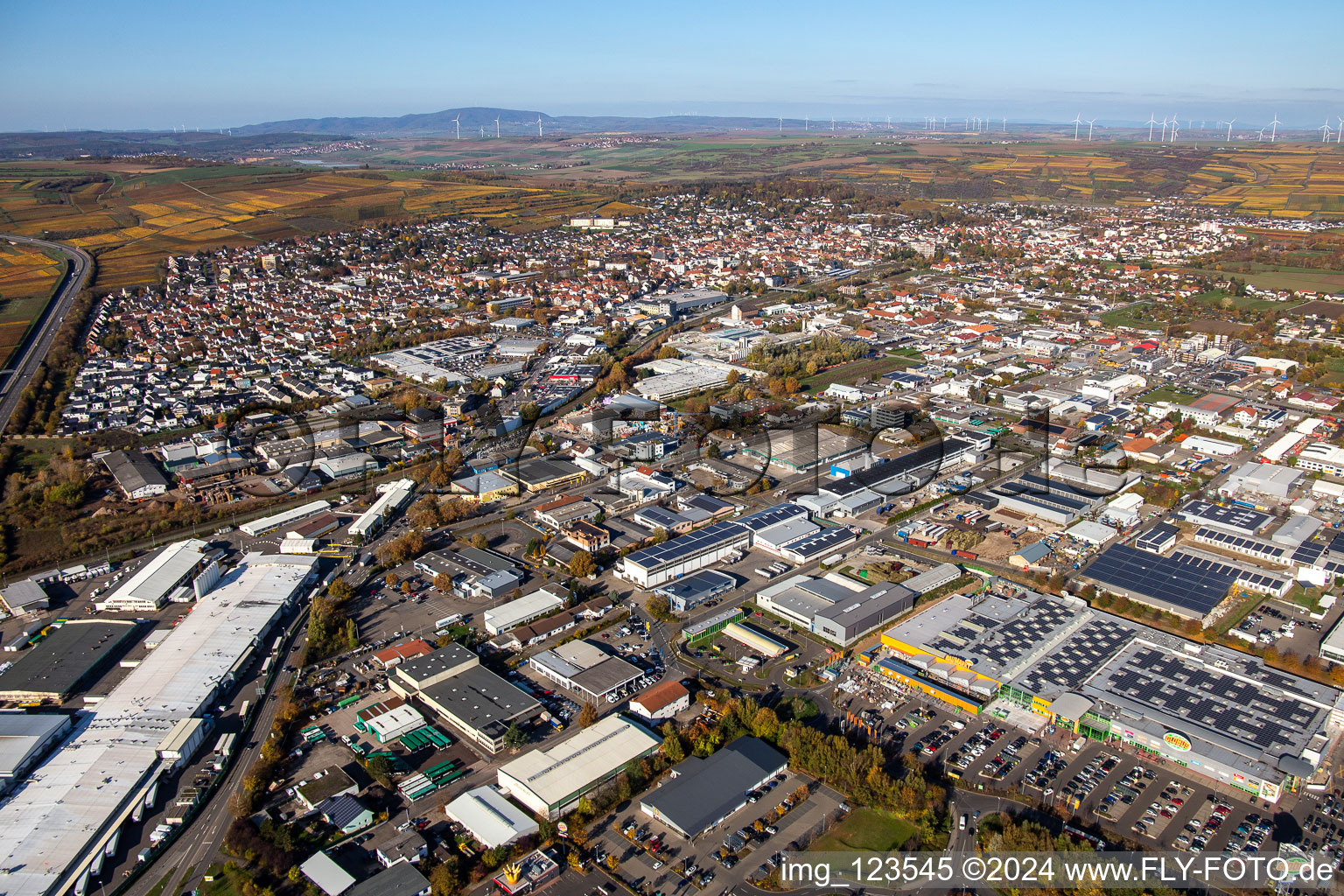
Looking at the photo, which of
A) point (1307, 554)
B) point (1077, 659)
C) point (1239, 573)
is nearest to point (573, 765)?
point (1077, 659)

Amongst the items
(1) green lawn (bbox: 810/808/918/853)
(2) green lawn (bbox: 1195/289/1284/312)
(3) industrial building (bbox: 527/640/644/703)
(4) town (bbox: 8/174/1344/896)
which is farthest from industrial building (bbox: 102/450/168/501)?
(2) green lawn (bbox: 1195/289/1284/312)

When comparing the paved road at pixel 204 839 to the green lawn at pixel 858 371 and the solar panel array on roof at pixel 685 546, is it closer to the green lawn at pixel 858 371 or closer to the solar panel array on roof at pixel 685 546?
the solar panel array on roof at pixel 685 546

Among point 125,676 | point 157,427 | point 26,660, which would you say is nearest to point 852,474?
point 125,676

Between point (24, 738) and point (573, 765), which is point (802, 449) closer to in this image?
point (573, 765)

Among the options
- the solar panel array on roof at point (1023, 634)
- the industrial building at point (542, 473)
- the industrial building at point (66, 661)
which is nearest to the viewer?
the industrial building at point (66, 661)

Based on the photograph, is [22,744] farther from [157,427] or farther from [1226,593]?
[1226,593]

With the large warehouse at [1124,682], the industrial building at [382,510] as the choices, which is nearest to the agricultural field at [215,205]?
the industrial building at [382,510]

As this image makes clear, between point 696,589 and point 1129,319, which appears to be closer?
point 696,589

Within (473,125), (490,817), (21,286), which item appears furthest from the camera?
(473,125)
